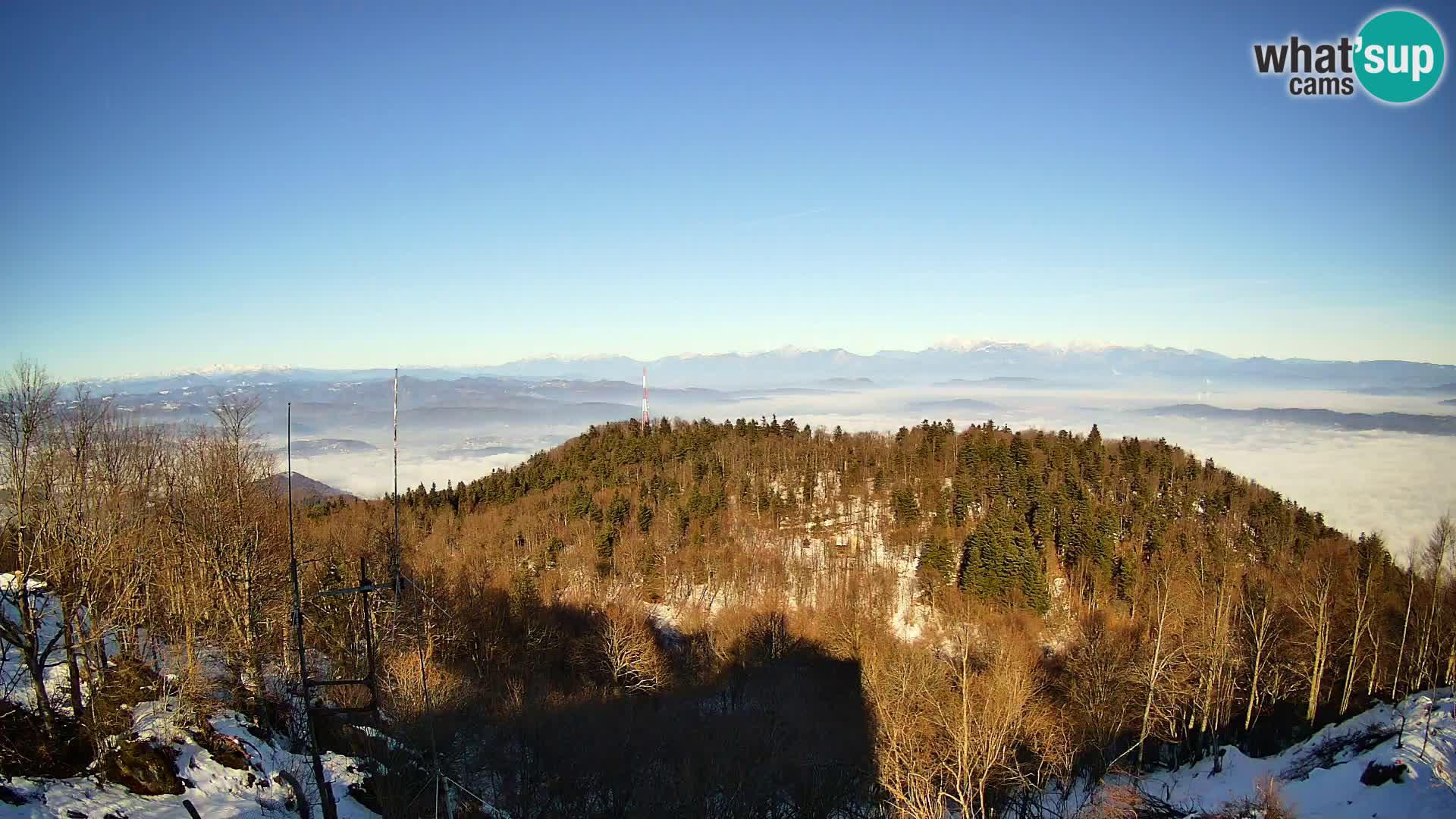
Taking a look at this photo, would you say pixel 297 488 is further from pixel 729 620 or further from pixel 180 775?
pixel 729 620

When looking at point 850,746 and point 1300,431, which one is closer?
point 850,746

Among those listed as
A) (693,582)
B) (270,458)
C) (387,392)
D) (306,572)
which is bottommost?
(693,582)

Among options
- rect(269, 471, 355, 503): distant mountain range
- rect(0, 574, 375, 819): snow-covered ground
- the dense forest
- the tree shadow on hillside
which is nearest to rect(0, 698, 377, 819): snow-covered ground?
rect(0, 574, 375, 819): snow-covered ground

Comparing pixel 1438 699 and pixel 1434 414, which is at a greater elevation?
pixel 1434 414

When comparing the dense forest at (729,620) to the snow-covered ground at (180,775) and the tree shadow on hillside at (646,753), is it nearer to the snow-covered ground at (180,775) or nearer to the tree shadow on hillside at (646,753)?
the tree shadow on hillside at (646,753)

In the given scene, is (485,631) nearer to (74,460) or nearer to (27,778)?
(74,460)

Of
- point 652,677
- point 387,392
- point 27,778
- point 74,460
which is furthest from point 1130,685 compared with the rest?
point 74,460

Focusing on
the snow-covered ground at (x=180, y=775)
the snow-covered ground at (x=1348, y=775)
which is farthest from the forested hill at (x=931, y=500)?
the snow-covered ground at (x=180, y=775)
